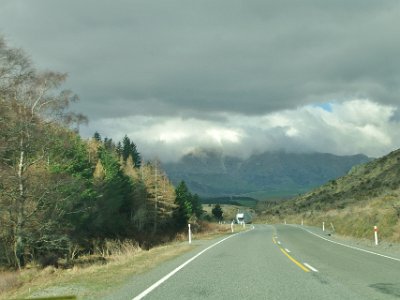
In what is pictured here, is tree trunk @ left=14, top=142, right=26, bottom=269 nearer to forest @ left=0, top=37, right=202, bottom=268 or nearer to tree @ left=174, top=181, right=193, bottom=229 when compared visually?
forest @ left=0, top=37, right=202, bottom=268

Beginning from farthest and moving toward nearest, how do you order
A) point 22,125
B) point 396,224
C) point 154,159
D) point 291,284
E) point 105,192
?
point 154,159
point 105,192
point 396,224
point 22,125
point 291,284

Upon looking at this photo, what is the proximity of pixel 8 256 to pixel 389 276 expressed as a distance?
71.4 ft

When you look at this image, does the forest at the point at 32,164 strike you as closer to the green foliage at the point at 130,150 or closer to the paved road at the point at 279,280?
the paved road at the point at 279,280

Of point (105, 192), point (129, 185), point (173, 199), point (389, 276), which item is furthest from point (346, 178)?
point (389, 276)

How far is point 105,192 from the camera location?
191 feet

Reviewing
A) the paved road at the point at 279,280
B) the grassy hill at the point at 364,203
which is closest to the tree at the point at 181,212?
the grassy hill at the point at 364,203

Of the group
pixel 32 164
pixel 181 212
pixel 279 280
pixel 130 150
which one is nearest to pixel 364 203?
pixel 32 164

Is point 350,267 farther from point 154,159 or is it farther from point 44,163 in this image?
point 154,159

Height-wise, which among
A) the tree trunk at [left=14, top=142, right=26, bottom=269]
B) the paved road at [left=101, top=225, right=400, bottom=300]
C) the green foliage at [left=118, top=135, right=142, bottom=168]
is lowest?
the paved road at [left=101, top=225, right=400, bottom=300]

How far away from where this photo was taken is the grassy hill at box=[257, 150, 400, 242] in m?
32.7

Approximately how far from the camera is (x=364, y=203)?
2092 inches

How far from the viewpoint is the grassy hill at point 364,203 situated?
32.7 meters

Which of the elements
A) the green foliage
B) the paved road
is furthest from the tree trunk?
the green foliage

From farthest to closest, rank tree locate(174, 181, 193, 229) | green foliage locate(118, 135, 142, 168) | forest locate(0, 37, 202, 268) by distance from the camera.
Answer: green foliage locate(118, 135, 142, 168) → tree locate(174, 181, 193, 229) → forest locate(0, 37, 202, 268)
